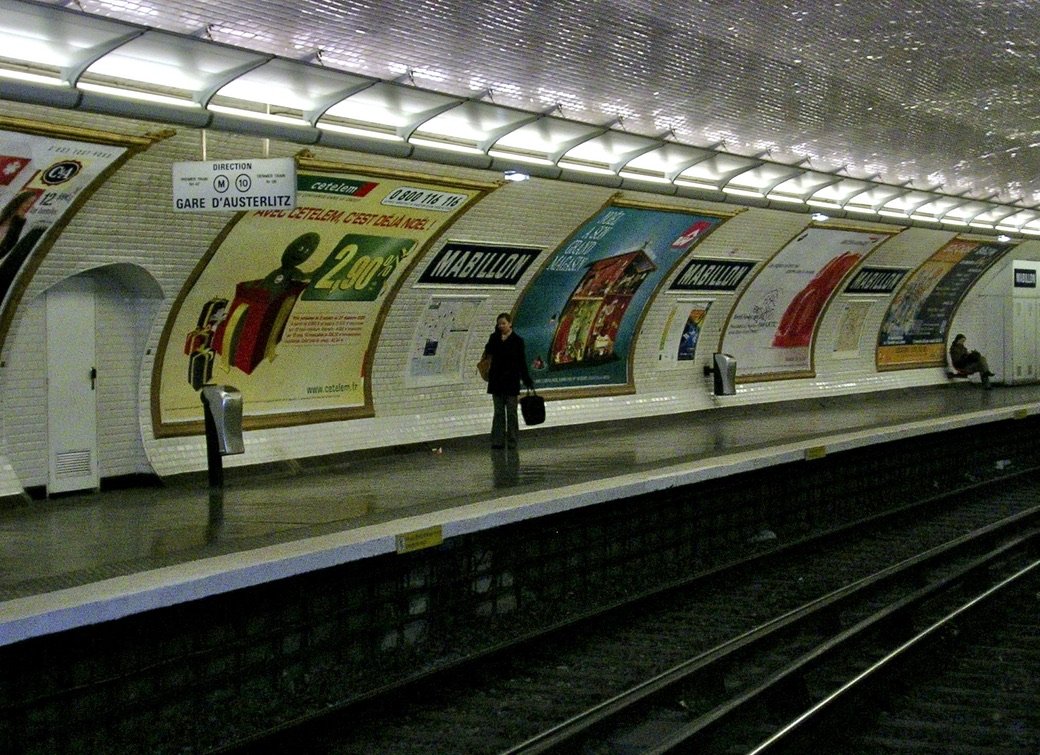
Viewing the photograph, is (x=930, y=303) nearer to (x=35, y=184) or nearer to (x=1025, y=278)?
(x=1025, y=278)

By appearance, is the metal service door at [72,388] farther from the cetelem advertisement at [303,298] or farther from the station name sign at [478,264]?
the station name sign at [478,264]

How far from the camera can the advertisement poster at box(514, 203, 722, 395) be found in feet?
51.3

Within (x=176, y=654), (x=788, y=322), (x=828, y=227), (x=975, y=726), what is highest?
(x=828, y=227)

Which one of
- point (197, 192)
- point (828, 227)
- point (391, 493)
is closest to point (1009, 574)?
point (391, 493)

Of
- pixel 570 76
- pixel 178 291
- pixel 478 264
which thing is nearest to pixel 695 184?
pixel 478 264

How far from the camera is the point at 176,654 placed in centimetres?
650

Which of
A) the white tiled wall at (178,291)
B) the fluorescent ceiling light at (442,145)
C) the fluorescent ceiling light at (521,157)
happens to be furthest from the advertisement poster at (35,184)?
the fluorescent ceiling light at (521,157)

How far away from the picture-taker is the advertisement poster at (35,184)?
8.97 meters

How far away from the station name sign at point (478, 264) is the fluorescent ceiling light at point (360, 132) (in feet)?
10.7

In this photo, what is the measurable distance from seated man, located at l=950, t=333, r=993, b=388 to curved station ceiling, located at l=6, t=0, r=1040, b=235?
39.5 ft

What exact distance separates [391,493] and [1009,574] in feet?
18.1

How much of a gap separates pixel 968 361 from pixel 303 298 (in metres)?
18.6

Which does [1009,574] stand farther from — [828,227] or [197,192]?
[828,227]

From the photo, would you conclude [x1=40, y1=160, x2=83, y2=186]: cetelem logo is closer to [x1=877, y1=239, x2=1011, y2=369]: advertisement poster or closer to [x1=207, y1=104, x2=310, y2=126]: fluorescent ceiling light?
[x1=207, y1=104, x2=310, y2=126]: fluorescent ceiling light
